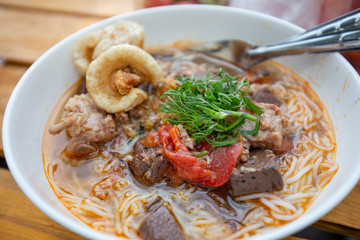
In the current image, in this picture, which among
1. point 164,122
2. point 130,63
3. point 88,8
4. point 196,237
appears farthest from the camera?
point 88,8

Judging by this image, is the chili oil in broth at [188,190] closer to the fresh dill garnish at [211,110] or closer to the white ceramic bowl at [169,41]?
the white ceramic bowl at [169,41]

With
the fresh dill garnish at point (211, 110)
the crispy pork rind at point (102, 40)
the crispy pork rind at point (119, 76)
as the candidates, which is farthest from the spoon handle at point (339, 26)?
the crispy pork rind at point (102, 40)

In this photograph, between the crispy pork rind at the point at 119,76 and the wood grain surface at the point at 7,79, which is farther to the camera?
the wood grain surface at the point at 7,79

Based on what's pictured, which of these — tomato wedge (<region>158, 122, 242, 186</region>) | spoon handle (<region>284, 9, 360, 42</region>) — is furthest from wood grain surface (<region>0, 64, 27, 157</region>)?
spoon handle (<region>284, 9, 360, 42</region>)

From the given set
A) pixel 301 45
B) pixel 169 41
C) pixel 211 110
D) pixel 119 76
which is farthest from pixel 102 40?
pixel 301 45

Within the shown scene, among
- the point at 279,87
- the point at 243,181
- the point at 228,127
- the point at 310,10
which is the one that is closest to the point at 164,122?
the point at 228,127

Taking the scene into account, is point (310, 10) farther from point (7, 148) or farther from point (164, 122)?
point (7, 148)

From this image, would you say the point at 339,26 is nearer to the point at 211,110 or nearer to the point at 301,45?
the point at 301,45
